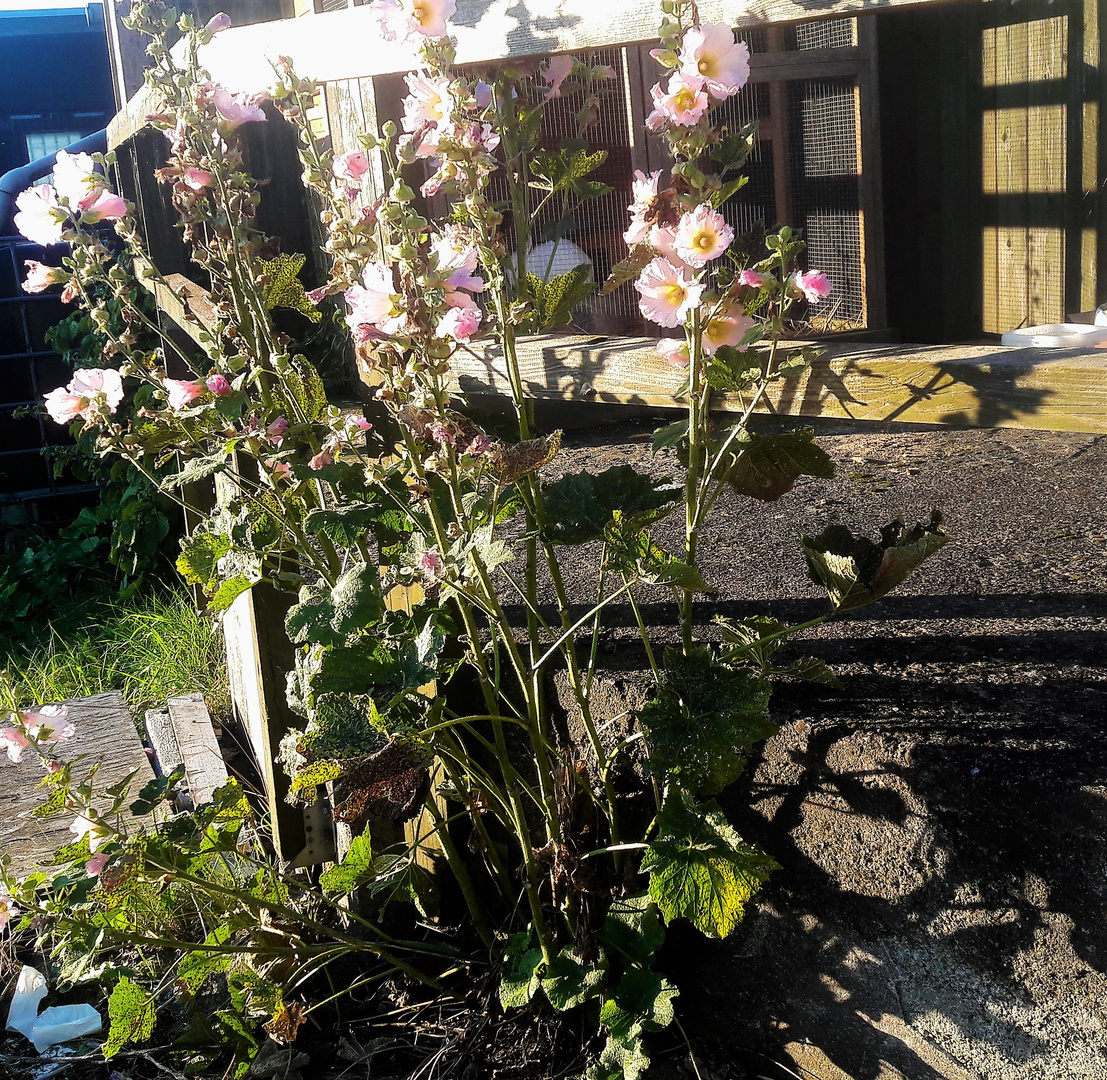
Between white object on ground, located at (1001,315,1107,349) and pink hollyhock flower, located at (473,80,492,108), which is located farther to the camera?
white object on ground, located at (1001,315,1107,349)

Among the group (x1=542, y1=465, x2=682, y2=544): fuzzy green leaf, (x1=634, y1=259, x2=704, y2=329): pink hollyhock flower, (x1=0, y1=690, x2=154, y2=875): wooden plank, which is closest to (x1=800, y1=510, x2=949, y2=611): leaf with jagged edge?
(x1=542, y1=465, x2=682, y2=544): fuzzy green leaf

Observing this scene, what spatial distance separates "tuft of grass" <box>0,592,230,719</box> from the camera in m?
3.87

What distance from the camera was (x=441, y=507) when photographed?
4.54 feet

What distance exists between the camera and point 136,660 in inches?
164

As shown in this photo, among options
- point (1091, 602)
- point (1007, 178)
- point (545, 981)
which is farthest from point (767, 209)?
point (545, 981)

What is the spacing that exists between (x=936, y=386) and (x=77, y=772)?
8.39ft

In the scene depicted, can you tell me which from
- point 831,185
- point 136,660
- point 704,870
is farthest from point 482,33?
point 831,185

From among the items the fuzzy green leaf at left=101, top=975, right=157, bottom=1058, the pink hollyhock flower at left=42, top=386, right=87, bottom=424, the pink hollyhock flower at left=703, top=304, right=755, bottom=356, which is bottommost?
the fuzzy green leaf at left=101, top=975, right=157, bottom=1058

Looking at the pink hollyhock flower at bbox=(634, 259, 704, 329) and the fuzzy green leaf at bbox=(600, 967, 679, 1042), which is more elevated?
the pink hollyhock flower at bbox=(634, 259, 704, 329)

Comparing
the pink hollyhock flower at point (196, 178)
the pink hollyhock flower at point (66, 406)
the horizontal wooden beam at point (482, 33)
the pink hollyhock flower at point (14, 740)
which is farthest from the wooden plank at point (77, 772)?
the horizontal wooden beam at point (482, 33)

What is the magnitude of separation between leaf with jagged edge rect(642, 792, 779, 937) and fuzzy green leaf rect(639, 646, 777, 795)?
0.15 ft

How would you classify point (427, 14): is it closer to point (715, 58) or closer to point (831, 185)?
point (715, 58)

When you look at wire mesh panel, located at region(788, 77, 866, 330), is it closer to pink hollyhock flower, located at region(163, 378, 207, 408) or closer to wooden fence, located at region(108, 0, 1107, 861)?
wooden fence, located at region(108, 0, 1107, 861)

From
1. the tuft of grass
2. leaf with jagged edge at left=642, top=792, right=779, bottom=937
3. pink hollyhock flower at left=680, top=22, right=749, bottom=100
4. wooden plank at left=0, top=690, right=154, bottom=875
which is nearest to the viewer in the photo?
pink hollyhock flower at left=680, top=22, right=749, bottom=100
